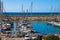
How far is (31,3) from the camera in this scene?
5906mm

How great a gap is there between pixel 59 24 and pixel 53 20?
615mm

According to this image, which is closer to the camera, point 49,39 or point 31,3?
point 49,39

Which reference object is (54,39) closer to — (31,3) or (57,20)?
(31,3)

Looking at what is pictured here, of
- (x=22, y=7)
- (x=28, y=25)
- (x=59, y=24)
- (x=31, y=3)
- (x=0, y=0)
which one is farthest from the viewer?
(x=59, y=24)

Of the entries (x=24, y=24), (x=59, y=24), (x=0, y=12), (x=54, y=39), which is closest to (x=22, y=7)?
(x=0, y=12)

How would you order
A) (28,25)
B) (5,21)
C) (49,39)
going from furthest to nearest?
(5,21) < (28,25) < (49,39)

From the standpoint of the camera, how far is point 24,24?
8.70 m

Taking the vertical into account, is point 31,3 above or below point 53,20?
above

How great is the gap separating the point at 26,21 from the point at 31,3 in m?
2.71

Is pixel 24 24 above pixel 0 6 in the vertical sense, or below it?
below

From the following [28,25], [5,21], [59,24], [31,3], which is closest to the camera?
[31,3]

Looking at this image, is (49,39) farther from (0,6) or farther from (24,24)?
(24,24)

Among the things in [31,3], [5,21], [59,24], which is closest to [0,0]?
[31,3]

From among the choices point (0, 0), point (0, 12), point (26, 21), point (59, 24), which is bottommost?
point (59, 24)
